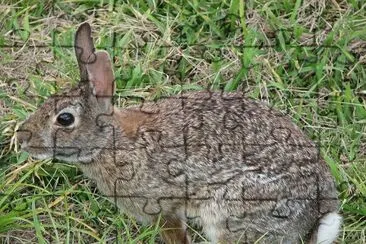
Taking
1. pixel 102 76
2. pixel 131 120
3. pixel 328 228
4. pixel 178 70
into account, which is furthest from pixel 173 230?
pixel 178 70

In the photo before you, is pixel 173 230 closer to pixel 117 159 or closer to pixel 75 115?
pixel 117 159

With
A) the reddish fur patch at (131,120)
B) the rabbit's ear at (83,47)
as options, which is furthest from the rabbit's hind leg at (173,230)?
the rabbit's ear at (83,47)

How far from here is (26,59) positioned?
6.93 m

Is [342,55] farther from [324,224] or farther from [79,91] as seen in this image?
[79,91]

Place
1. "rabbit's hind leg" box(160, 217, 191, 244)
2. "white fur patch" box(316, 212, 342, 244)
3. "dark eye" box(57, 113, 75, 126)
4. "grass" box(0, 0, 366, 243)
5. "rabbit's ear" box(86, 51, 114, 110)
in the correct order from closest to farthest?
"rabbit's ear" box(86, 51, 114, 110), "dark eye" box(57, 113, 75, 126), "white fur patch" box(316, 212, 342, 244), "rabbit's hind leg" box(160, 217, 191, 244), "grass" box(0, 0, 366, 243)

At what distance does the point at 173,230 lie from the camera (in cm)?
594

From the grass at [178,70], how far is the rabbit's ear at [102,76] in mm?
645

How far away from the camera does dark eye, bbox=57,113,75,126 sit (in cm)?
565

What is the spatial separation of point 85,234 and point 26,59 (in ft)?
4.75

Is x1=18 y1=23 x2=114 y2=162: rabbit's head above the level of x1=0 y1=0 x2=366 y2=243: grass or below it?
above

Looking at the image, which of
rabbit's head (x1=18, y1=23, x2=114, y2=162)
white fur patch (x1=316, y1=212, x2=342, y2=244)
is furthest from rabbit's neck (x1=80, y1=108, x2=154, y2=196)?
white fur patch (x1=316, y1=212, x2=342, y2=244)

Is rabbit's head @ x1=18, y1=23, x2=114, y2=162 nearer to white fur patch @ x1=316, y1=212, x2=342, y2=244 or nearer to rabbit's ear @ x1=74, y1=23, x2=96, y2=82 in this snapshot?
rabbit's ear @ x1=74, y1=23, x2=96, y2=82

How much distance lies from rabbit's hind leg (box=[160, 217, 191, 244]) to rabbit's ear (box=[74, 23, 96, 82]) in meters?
0.88

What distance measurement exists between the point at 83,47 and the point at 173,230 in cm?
108
